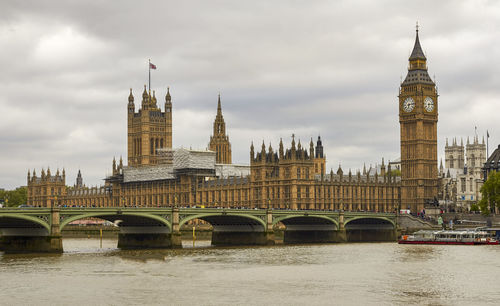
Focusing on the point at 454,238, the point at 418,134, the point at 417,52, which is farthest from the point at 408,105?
the point at 454,238

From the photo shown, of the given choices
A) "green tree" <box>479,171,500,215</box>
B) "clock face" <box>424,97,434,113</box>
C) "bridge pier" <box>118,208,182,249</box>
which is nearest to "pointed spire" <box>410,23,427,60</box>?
"clock face" <box>424,97,434,113</box>

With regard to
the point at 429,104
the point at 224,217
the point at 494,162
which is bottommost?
the point at 224,217

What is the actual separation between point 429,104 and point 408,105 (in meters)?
3.79

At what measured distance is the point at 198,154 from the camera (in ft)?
608

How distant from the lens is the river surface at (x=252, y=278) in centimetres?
5575

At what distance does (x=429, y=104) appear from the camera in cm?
16338

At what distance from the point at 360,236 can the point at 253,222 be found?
22.9m

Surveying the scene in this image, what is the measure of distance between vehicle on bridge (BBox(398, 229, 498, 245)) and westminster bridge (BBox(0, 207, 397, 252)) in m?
9.48

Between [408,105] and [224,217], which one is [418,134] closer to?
[408,105]

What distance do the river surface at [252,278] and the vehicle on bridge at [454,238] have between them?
52.4 ft

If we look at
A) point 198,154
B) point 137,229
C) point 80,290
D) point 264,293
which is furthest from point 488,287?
point 198,154

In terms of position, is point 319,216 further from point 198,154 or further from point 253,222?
point 198,154

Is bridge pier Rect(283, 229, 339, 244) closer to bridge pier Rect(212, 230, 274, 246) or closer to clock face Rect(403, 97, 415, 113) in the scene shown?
bridge pier Rect(212, 230, 274, 246)

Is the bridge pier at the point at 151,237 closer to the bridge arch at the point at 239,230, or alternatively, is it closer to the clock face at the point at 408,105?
the bridge arch at the point at 239,230
